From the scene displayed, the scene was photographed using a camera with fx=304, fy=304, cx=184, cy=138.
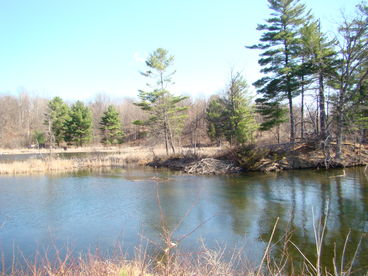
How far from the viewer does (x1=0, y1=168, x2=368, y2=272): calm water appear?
27.4 ft

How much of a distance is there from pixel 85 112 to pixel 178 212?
47.9m

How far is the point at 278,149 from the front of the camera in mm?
23500

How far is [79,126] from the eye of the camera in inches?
2132

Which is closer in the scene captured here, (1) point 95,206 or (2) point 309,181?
(1) point 95,206

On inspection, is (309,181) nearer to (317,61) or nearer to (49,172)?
(317,61)

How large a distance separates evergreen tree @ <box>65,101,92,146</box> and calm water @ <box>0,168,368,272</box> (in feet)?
114

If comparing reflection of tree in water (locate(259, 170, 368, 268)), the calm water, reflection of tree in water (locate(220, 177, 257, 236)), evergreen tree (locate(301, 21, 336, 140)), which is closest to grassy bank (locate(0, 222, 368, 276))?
reflection of tree in water (locate(259, 170, 368, 268))

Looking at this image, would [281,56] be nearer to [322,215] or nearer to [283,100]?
[283,100]

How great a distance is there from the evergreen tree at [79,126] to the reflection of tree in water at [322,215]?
42.7 metres

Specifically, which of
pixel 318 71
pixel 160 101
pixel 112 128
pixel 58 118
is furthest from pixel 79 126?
pixel 318 71

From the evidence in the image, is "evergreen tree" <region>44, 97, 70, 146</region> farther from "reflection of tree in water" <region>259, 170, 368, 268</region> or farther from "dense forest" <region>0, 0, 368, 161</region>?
"reflection of tree in water" <region>259, 170, 368, 268</region>

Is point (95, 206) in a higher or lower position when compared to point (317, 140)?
lower

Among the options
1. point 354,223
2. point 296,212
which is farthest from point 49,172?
point 354,223

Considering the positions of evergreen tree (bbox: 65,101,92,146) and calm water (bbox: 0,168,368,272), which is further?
evergreen tree (bbox: 65,101,92,146)
